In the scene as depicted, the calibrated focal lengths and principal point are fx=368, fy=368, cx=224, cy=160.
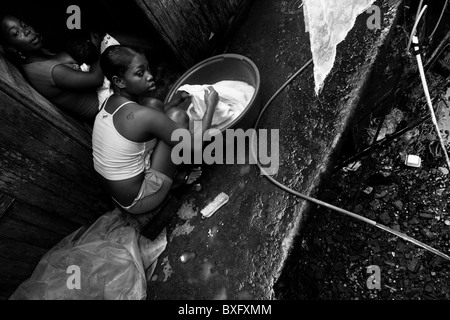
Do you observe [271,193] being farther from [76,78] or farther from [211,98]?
[76,78]

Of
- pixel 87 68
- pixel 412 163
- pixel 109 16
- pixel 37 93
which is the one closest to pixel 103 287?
pixel 37 93

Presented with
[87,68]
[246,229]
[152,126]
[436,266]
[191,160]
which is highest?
[87,68]

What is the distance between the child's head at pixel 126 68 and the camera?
2.39 metres

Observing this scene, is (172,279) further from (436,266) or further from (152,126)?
(436,266)

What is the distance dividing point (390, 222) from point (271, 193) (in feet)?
3.64

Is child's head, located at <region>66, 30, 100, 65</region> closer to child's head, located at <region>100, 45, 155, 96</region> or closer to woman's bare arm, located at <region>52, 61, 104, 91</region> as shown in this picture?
woman's bare arm, located at <region>52, 61, 104, 91</region>

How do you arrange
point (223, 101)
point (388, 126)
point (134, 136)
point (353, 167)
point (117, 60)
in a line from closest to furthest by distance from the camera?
point (117, 60) → point (134, 136) → point (223, 101) → point (353, 167) → point (388, 126)

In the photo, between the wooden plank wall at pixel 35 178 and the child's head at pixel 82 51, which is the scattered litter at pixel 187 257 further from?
the child's head at pixel 82 51

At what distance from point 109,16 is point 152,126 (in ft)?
5.19

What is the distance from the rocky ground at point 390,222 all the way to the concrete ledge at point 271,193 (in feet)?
1.03

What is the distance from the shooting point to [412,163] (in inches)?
129

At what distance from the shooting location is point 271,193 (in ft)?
9.19

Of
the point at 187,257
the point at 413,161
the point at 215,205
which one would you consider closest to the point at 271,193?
the point at 215,205

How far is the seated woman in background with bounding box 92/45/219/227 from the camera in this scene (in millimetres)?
2426
